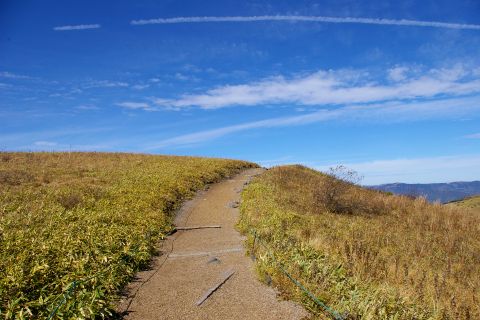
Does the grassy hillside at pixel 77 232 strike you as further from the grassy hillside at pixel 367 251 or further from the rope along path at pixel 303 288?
the grassy hillside at pixel 367 251

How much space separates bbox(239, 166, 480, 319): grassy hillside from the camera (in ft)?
25.8

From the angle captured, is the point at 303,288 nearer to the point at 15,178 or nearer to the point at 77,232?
the point at 77,232

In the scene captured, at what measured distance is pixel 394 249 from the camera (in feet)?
44.8

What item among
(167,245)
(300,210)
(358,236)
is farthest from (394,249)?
(167,245)

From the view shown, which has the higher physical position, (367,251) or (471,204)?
(471,204)

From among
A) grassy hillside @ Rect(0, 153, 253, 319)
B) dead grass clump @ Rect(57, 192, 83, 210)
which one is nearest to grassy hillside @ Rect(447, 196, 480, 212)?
grassy hillside @ Rect(0, 153, 253, 319)

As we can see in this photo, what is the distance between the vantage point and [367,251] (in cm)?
1173

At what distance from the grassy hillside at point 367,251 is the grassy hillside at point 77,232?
3.56m

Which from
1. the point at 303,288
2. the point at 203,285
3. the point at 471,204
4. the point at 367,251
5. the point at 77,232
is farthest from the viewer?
the point at 471,204

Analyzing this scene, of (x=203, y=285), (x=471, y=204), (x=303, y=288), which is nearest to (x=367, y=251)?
(x=303, y=288)

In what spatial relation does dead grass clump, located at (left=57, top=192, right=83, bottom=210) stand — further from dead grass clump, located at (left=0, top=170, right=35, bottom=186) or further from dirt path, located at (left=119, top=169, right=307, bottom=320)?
dead grass clump, located at (left=0, top=170, right=35, bottom=186)

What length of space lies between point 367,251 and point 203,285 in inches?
220

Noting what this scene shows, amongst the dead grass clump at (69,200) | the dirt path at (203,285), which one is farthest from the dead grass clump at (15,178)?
the dirt path at (203,285)

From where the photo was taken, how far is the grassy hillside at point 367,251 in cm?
786
